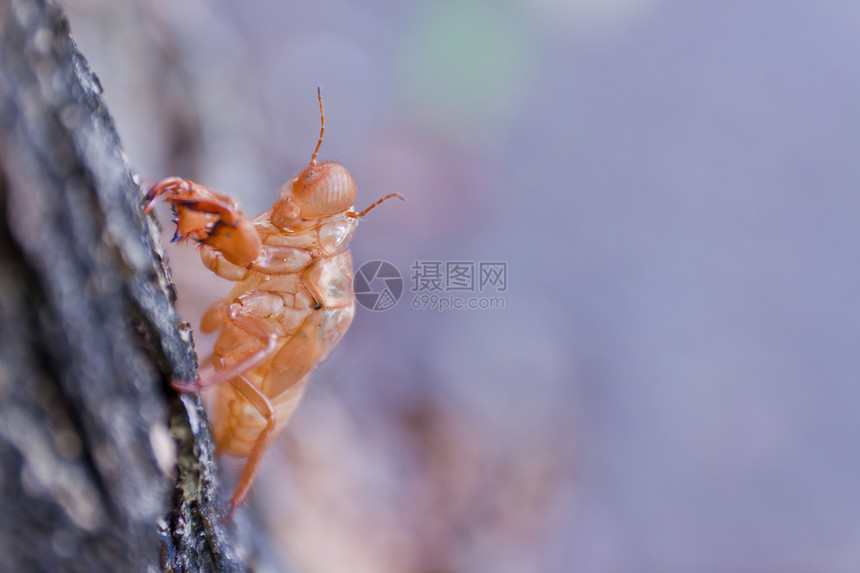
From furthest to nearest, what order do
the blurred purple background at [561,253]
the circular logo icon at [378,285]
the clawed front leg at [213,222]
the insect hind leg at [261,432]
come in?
the circular logo icon at [378,285] < the blurred purple background at [561,253] < the insect hind leg at [261,432] < the clawed front leg at [213,222]

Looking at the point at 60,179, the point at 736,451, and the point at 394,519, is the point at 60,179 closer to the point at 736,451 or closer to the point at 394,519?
the point at 394,519

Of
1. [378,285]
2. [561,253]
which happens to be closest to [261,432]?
[378,285]

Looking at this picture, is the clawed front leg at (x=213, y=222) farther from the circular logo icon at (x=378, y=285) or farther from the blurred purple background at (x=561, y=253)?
the circular logo icon at (x=378, y=285)

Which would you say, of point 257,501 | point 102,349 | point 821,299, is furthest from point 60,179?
point 821,299

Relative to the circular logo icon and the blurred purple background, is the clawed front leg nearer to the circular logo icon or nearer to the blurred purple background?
the blurred purple background

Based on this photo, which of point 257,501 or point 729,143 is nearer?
point 257,501

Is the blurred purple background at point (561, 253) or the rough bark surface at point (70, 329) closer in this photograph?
the rough bark surface at point (70, 329)

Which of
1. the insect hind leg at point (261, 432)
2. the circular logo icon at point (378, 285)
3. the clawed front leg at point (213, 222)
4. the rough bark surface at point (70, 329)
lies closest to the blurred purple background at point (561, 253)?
the circular logo icon at point (378, 285)
